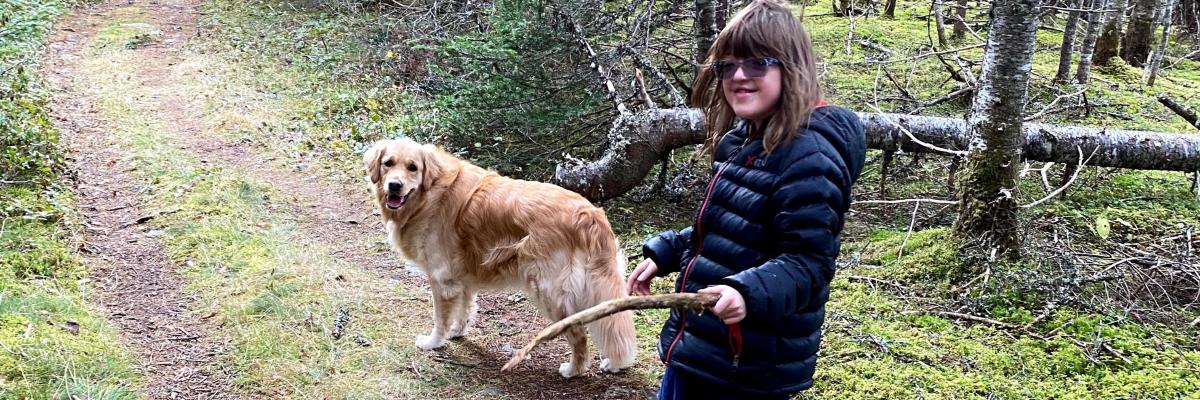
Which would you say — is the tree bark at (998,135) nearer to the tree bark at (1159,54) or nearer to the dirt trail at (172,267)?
the dirt trail at (172,267)

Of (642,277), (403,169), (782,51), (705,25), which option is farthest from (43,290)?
(705,25)

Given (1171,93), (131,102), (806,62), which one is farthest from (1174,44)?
(131,102)

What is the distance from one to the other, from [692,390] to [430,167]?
2.65 meters

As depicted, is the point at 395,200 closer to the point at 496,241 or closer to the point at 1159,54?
the point at 496,241

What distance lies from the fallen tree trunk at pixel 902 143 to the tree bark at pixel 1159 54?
491 centimetres

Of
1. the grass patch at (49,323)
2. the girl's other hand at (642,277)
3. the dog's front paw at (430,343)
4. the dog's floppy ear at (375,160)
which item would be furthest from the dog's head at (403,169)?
the girl's other hand at (642,277)

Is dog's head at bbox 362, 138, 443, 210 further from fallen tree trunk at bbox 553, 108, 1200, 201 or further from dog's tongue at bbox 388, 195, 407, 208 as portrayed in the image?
fallen tree trunk at bbox 553, 108, 1200, 201

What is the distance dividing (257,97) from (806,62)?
385 inches

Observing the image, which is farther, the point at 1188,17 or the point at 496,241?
the point at 1188,17

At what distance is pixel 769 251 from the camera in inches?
87.2

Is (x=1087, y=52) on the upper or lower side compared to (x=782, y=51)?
lower

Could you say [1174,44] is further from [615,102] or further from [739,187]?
[739,187]

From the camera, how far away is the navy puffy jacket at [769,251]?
2049mm

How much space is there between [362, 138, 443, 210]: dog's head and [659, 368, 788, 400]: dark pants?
8.10ft
